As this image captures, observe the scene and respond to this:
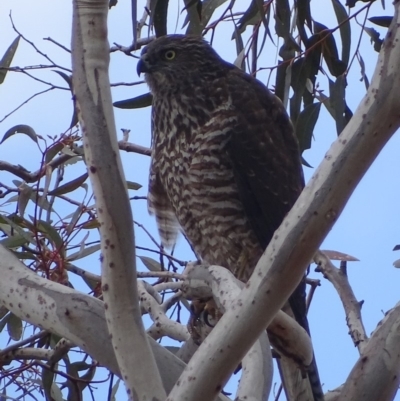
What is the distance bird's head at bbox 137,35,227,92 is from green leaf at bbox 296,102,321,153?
46cm

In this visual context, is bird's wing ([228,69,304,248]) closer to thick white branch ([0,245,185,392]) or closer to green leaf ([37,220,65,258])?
green leaf ([37,220,65,258])

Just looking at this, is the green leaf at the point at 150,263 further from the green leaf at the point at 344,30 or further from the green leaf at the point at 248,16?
the green leaf at the point at 344,30

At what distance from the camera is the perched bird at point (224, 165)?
10.7 feet

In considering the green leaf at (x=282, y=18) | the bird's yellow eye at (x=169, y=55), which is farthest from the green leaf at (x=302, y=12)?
the bird's yellow eye at (x=169, y=55)

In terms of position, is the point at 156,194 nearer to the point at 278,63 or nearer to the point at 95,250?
the point at 95,250

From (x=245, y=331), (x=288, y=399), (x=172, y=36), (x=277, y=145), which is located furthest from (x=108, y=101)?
(x=172, y=36)

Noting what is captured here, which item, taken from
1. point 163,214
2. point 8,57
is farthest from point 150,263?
point 8,57

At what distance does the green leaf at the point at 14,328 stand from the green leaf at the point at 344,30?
1.62 meters

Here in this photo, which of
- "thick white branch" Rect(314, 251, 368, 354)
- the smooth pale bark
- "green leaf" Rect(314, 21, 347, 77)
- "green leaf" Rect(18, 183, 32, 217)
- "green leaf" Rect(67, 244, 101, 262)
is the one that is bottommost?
the smooth pale bark

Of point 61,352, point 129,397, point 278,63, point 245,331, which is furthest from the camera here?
point 278,63

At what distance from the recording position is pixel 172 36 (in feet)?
12.1

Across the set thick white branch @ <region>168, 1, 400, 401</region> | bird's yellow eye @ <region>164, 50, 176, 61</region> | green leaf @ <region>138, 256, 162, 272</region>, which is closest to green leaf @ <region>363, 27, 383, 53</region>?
bird's yellow eye @ <region>164, 50, 176, 61</region>

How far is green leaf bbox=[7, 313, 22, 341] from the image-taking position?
332 centimetres

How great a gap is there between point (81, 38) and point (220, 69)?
1.96 m
